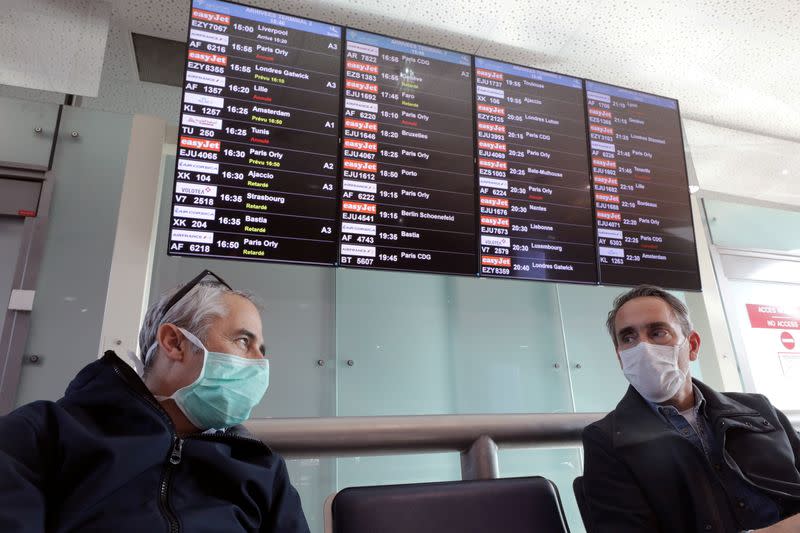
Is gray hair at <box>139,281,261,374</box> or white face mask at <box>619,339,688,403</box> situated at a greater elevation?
gray hair at <box>139,281,261,374</box>

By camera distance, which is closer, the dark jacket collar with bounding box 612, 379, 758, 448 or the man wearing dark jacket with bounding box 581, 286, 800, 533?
the man wearing dark jacket with bounding box 581, 286, 800, 533

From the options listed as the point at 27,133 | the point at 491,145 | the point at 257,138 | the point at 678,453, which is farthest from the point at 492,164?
the point at 27,133

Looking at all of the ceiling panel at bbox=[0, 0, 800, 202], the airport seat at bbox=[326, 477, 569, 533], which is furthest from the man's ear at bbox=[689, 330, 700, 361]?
the ceiling panel at bbox=[0, 0, 800, 202]

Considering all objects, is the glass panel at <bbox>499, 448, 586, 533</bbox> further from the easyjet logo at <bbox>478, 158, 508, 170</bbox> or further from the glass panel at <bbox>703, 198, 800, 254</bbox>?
the glass panel at <bbox>703, 198, 800, 254</bbox>

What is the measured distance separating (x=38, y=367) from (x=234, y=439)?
3.97ft

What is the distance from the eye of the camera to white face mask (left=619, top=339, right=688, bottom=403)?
1.54m

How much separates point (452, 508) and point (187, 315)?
0.78 meters

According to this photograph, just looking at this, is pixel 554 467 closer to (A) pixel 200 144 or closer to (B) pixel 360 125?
(B) pixel 360 125

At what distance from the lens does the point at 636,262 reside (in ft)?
7.71

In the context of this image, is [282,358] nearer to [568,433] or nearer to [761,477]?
[568,433]

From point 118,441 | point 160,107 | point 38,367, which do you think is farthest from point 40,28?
point 118,441

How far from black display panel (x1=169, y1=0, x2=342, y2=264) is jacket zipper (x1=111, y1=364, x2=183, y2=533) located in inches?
31.9

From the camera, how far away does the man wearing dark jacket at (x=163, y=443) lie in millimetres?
931

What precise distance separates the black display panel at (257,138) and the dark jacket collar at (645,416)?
1079 millimetres
